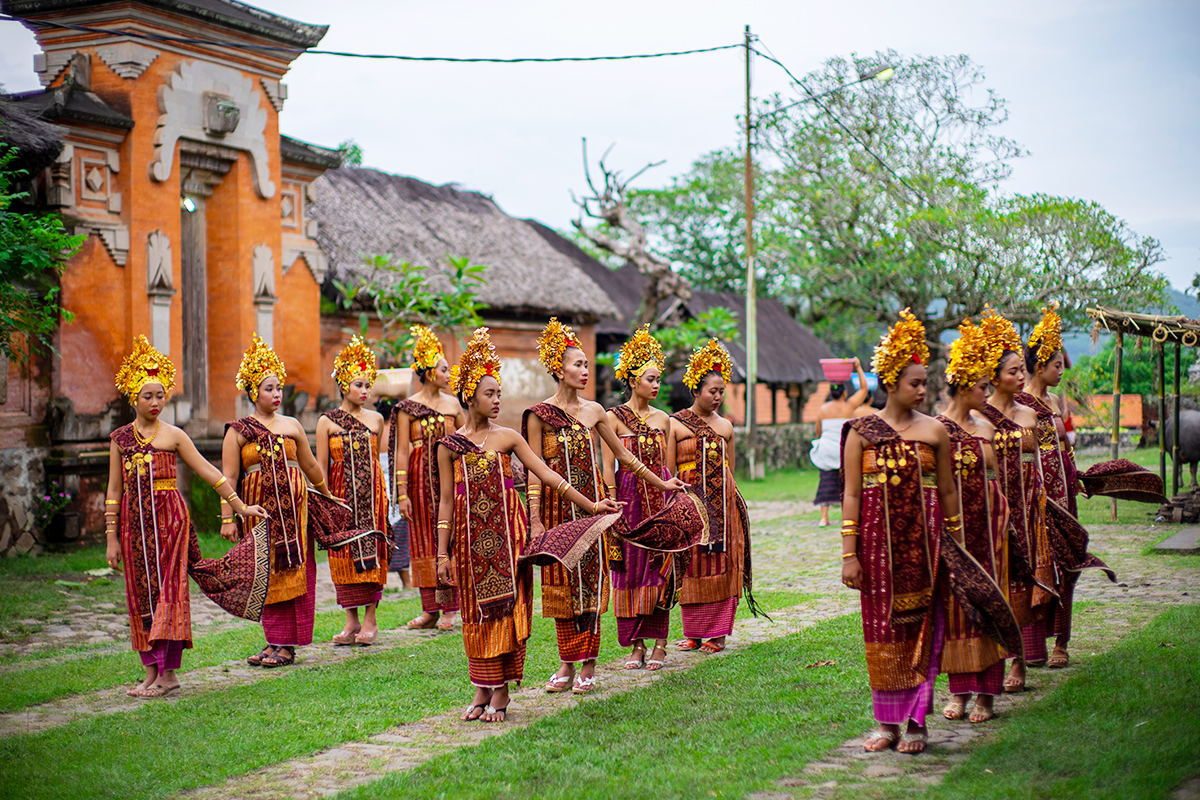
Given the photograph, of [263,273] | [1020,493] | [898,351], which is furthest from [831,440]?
[898,351]

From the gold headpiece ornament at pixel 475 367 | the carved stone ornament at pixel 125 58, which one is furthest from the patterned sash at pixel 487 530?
the carved stone ornament at pixel 125 58

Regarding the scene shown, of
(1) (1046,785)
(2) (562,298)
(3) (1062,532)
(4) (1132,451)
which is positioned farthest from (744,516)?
(4) (1132,451)

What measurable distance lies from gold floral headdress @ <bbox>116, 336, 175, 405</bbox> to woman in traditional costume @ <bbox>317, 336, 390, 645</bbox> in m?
1.57

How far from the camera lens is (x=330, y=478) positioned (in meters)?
8.48

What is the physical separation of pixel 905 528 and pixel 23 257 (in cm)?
789

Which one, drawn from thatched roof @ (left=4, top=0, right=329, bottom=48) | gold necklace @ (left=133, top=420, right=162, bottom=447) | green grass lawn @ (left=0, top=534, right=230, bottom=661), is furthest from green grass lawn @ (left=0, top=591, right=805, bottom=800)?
thatched roof @ (left=4, top=0, right=329, bottom=48)

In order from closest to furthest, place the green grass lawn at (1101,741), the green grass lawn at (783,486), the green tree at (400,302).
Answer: the green grass lawn at (1101,741)
the green tree at (400,302)
the green grass lawn at (783,486)

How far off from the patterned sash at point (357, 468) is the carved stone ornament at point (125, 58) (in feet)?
20.7

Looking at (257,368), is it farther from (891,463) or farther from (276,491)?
(891,463)

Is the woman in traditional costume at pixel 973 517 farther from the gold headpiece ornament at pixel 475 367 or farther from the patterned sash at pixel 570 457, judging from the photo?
the gold headpiece ornament at pixel 475 367

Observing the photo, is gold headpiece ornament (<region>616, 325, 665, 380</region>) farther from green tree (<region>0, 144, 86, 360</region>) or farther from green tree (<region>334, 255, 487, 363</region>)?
green tree (<region>334, 255, 487, 363</region>)

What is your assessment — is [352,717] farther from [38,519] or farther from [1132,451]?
[1132,451]

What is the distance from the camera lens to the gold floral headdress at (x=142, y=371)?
6918mm

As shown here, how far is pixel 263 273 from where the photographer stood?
14.2 metres
